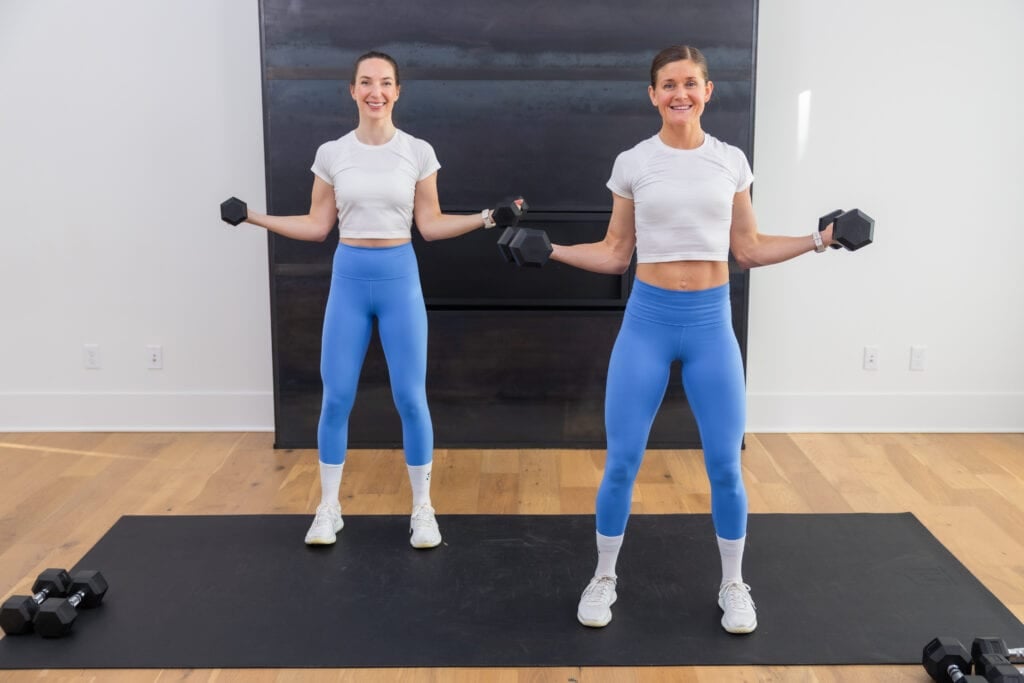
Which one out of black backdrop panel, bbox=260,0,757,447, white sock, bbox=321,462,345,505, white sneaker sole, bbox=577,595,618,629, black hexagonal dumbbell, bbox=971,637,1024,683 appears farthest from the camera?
black backdrop panel, bbox=260,0,757,447

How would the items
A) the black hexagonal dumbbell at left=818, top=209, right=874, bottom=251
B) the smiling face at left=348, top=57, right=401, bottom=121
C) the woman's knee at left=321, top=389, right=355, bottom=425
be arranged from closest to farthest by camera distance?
1. the black hexagonal dumbbell at left=818, top=209, right=874, bottom=251
2. the smiling face at left=348, top=57, right=401, bottom=121
3. the woman's knee at left=321, top=389, right=355, bottom=425

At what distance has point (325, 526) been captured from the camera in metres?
3.24

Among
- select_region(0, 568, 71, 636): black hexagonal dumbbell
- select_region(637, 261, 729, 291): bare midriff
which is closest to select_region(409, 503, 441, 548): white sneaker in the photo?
select_region(0, 568, 71, 636): black hexagonal dumbbell

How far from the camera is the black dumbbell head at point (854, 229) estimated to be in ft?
8.07

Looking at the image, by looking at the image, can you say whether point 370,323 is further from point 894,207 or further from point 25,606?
point 894,207

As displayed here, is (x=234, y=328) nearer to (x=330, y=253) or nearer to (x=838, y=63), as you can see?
(x=330, y=253)

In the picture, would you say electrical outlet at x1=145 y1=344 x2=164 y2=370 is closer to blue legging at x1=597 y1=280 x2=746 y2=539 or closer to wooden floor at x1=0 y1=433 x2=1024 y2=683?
wooden floor at x1=0 y1=433 x2=1024 y2=683

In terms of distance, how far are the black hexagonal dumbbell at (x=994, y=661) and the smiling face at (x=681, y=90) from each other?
146cm

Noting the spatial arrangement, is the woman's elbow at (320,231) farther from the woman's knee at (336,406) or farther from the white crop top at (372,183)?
the woman's knee at (336,406)

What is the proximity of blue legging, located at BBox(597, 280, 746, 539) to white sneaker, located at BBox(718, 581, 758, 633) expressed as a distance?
238 millimetres

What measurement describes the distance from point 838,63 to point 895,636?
2601mm

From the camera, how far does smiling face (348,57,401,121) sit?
3.04 metres

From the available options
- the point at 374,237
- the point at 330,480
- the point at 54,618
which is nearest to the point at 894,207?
the point at 374,237

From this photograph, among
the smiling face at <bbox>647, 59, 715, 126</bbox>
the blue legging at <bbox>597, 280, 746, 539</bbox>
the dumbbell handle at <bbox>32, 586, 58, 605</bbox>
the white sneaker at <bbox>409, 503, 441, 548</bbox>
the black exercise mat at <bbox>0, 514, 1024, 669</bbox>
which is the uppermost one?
the smiling face at <bbox>647, 59, 715, 126</bbox>
